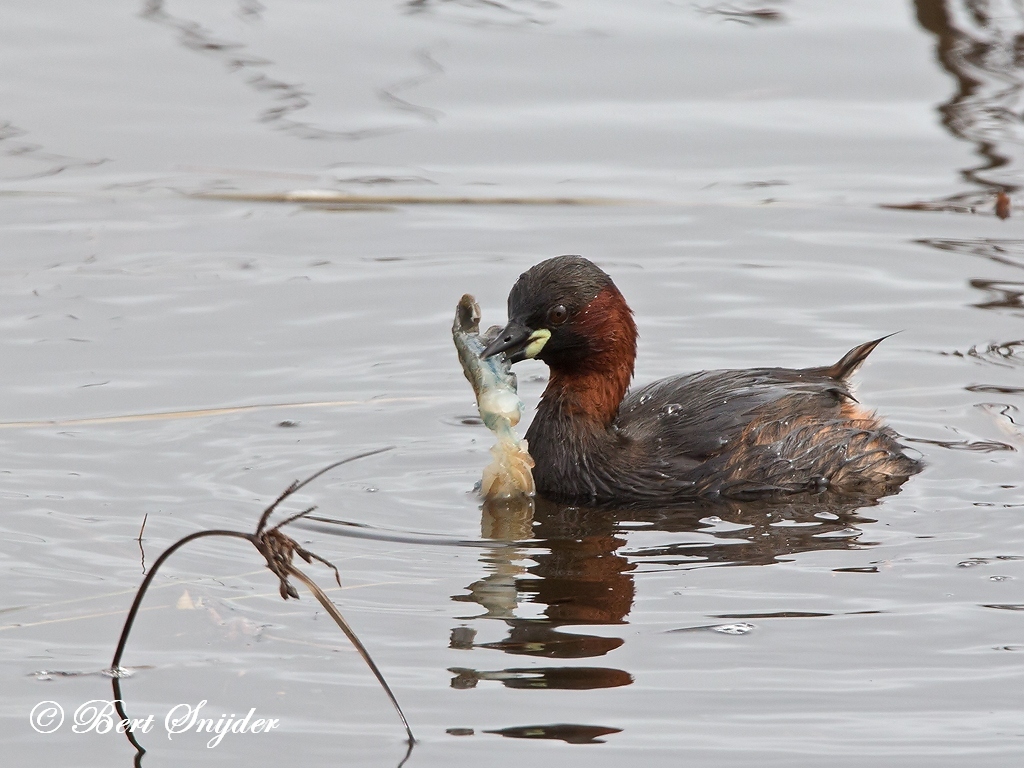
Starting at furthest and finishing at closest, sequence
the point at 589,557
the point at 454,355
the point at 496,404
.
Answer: the point at 454,355 → the point at 496,404 → the point at 589,557

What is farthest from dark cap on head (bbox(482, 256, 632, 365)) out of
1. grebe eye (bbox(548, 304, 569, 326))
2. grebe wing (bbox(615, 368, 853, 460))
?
grebe wing (bbox(615, 368, 853, 460))

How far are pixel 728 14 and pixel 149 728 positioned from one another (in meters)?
9.21

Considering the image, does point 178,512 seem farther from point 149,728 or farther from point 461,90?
point 461,90

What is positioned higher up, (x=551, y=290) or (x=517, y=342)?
(x=551, y=290)

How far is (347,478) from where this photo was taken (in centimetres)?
716

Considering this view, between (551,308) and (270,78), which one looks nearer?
(551,308)

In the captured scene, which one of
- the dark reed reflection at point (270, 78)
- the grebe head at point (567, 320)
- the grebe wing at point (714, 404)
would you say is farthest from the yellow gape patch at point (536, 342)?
the dark reed reflection at point (270, 78)

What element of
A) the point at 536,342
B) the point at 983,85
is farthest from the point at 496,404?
the point at 983,85

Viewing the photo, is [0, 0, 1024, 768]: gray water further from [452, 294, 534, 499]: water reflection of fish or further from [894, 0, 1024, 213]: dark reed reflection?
[452, 294, 534, 499]: water reflection of fish

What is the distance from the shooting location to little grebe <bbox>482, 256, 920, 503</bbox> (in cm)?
696

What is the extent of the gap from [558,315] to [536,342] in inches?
5.7

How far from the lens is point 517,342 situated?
6.88m

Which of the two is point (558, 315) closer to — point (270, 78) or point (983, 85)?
point (270, 78)

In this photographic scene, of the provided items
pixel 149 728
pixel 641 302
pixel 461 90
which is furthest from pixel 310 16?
pixel 149 728
